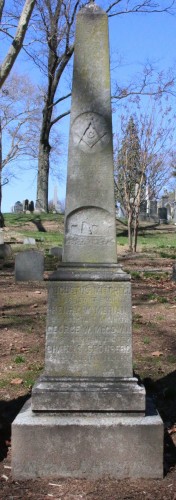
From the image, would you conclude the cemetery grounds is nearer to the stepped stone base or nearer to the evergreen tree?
the stepped stone base

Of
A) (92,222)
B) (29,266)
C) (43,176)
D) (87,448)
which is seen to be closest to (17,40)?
(29,266)

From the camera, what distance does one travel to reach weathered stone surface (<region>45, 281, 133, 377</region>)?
404 cm

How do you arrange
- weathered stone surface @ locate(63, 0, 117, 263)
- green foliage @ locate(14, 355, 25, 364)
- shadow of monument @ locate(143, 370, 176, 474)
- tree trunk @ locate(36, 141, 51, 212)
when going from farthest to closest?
tree trunk @ locate(36, 141, 51, 212)
green foliage @ locate(14, 355, 25, 364)
shadow of monument @ locate(143, 370, 176, 474)
weathered stone surface @ locate(63, 0, 117, 263)

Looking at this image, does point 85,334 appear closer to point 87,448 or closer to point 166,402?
point 87,448

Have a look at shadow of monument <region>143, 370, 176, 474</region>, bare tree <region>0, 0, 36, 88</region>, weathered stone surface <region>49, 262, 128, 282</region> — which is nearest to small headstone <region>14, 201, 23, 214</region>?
bare tree <region>0, 0, 36, 88</region>

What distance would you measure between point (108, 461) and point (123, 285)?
1.23 meters

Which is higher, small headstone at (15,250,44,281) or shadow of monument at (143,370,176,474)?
small headstone at (15,250,44,281)

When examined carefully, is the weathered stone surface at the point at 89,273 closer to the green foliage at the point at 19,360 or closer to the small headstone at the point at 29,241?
the green foliage at the point at 19,360

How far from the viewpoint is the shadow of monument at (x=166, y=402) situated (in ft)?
14.1

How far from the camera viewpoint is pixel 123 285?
13.2ft

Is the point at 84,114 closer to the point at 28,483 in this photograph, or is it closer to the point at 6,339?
the point at 28,483

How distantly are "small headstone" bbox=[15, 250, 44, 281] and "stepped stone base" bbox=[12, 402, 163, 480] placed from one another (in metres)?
7.95

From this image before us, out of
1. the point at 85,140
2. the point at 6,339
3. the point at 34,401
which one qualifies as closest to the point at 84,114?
the point at 85,140

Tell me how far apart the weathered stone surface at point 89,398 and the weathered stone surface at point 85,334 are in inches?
5.2
